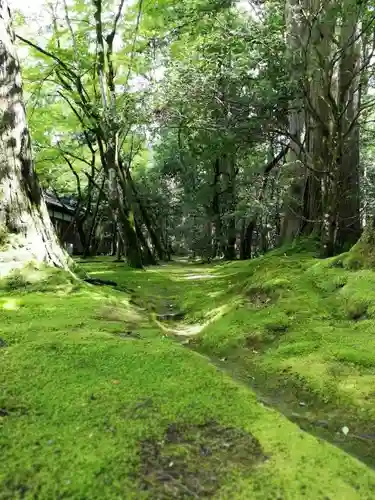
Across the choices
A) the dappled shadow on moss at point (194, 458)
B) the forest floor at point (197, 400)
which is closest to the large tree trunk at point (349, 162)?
the forest floor at point (197, 400)

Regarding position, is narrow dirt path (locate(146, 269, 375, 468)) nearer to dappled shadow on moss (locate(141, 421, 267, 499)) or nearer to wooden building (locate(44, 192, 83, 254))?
dappled shadow on moss (locate(141, 421, 267, 499))

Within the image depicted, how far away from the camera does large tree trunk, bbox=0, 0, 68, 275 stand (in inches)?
233

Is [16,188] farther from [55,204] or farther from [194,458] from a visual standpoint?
[55,204]

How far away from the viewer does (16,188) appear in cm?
612

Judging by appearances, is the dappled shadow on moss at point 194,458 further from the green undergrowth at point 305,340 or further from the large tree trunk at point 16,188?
the large tree trunk at point 16,188

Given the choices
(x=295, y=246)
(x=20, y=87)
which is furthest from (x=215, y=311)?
(x=295, y=246)

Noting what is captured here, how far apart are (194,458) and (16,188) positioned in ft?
16.9

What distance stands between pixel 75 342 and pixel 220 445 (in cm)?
165

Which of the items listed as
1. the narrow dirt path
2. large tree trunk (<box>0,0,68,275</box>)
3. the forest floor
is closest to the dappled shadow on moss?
the forest floor

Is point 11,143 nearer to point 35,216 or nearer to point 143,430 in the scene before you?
point 35,216

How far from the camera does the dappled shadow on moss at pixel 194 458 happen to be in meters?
1.75

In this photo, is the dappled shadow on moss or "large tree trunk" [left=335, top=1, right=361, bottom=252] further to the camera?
"large tree trunk" [left=335, top=1, right=361, bottom=252]

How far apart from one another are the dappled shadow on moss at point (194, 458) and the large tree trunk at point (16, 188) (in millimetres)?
4278

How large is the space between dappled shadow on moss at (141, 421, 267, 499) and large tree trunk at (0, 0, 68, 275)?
4.28 m
